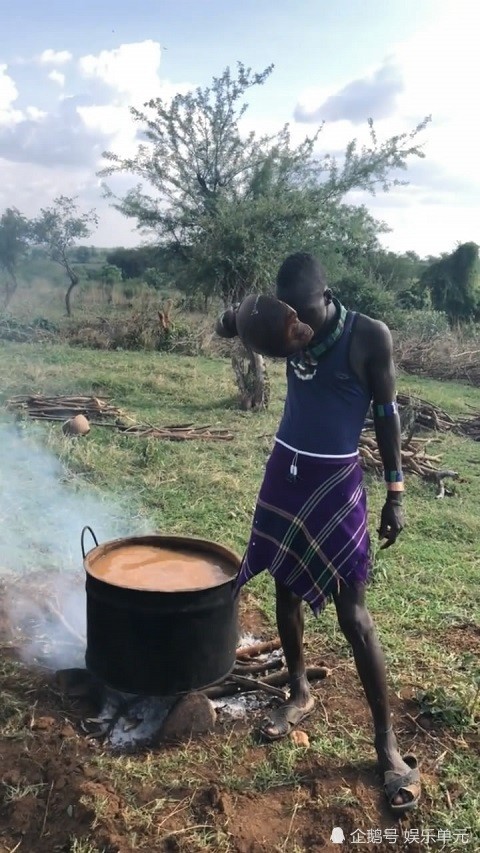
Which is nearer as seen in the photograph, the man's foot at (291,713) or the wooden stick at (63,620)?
the man's foot at (291,713)

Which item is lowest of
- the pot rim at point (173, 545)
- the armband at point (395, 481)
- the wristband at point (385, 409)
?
the pot rim at point (173, 545)

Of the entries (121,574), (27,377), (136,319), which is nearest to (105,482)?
(121,574)

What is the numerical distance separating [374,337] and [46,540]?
3194 millimetres

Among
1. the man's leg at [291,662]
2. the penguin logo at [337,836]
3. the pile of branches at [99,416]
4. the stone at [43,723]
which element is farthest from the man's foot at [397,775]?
the pile of branches at [99,416]

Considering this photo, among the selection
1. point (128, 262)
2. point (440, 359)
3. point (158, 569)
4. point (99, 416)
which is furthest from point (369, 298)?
point (158, 569)

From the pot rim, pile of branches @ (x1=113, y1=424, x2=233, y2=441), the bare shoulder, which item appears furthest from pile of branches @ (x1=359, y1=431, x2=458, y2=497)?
the bare shoulder

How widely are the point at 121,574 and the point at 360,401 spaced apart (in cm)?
129

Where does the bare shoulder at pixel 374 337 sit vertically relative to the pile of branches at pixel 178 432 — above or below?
above

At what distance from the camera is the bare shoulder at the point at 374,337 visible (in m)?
2.33

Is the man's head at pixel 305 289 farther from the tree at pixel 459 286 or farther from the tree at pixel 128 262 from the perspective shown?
the tree at pixel 128 262

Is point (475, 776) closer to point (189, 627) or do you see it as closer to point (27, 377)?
point (189, 627)

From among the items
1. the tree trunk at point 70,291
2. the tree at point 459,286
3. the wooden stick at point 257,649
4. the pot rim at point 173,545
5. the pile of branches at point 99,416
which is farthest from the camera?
the tree at point 459,286

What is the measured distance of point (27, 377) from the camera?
10.8 m

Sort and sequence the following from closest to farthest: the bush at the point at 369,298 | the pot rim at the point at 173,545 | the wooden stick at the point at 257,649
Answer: the pot rim at the point at 173,545, the wooden stick at the point at 257,649, the bush at the point at 369,298
